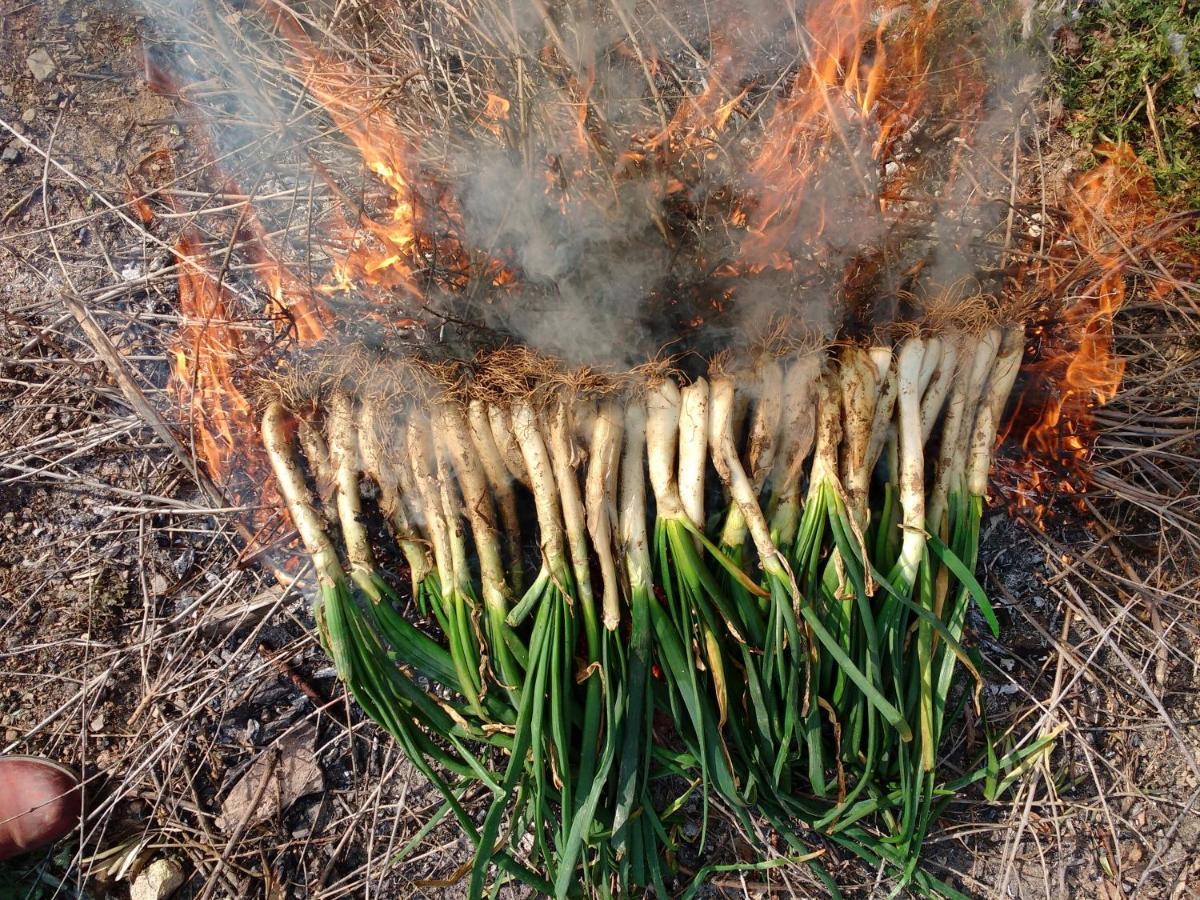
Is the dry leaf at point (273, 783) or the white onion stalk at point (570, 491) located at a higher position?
the white onion stalk at point (570, 491)

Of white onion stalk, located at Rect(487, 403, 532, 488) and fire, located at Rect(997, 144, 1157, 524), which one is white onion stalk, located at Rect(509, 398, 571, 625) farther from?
fire, located at Rect(997, 144, 1157, 524)

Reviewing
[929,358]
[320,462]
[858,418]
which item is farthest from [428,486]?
[929,358]

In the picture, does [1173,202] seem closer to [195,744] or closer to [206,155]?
[206,155]

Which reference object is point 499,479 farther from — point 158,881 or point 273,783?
point 158,881

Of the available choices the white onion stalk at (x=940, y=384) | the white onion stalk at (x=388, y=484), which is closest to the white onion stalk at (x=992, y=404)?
the white onion stalk at (x=940, y=384)

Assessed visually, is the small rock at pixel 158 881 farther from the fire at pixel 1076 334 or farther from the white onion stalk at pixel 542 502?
the fire at pixel 1076 334

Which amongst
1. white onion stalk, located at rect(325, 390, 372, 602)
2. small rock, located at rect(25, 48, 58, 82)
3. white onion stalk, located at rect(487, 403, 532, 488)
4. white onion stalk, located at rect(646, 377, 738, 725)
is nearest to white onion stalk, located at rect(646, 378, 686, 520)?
white onion stalk, located at rect(646, 377, 738, 725)
